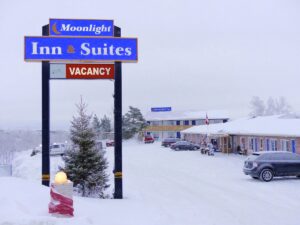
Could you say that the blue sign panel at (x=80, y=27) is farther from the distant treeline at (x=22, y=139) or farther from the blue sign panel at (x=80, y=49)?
the distant treeline at (x=22, y=139)

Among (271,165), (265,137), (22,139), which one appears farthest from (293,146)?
(22,139)

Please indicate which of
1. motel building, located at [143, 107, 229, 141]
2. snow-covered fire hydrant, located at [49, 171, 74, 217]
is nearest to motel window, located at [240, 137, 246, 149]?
snow-covered fire hydrant, located at [49, 171, 74, 217]

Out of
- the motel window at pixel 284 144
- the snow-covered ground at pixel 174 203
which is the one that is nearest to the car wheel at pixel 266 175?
the snow-covered ground at pixel 174 203

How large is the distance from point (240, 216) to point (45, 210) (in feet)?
19.0

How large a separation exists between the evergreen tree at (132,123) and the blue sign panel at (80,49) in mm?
70911

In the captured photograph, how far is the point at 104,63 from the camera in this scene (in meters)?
15.2

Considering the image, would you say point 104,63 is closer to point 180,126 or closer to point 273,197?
point 273,197

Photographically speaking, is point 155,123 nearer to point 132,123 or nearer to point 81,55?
point 132,123

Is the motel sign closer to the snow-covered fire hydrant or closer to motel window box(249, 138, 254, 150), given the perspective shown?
the snow-covered fire hydrant

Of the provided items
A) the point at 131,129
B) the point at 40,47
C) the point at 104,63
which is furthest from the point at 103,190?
the point at 131,129

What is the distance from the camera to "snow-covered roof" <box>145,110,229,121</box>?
86.7 metres

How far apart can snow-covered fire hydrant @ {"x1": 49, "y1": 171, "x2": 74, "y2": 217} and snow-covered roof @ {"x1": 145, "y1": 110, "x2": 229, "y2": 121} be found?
7759 centimetres

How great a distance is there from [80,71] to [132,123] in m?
72.1

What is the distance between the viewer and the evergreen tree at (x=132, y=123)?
86062 mm
